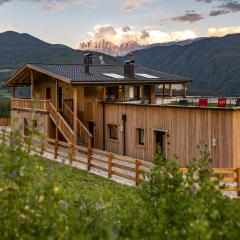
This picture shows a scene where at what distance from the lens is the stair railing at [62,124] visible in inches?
1095

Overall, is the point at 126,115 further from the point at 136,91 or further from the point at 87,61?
the point at 87,61

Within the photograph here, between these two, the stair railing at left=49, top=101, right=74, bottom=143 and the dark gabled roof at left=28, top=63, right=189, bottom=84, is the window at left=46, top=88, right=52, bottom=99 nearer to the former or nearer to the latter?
the dark gabled roof at left=28, top=63, right=189, bottom=84

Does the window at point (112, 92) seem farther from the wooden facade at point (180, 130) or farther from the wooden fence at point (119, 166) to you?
the wooden fence at point (119, 166)

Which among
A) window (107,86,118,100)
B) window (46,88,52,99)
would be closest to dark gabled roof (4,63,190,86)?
window (107,86,118,100)

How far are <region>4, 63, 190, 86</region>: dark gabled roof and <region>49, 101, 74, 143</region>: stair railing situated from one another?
100 inches

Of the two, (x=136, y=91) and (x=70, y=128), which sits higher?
(x=136, y=91)

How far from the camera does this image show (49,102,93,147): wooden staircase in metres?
27.7

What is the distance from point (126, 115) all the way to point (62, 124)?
4669 millimetres

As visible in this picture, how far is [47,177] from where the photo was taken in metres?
5.45

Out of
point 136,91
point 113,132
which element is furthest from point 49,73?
point 136,91

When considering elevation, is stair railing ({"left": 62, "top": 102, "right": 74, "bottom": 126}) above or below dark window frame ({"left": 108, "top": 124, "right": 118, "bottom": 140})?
above

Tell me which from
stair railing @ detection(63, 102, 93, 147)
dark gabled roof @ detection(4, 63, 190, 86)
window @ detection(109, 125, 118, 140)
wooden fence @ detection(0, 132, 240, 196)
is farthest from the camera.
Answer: dark gabled roof @ detection(4, 63, 190, 86)

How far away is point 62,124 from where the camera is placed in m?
28.8

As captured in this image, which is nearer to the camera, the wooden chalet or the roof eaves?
the wooden chalet
